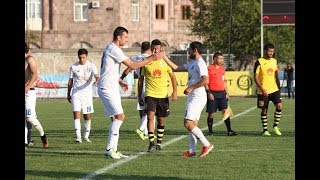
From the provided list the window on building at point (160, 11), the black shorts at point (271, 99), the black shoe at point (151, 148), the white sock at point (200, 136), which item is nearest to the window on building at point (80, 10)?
the window on building at point (160, 11)

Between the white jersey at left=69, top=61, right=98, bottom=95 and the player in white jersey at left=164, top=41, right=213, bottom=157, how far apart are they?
13.9 feet

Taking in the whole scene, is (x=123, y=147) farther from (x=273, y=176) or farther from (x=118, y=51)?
(x=273, y=176)

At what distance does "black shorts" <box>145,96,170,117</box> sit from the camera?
62.5 ft

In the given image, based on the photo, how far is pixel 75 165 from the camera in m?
15.5

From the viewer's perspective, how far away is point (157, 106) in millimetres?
19188

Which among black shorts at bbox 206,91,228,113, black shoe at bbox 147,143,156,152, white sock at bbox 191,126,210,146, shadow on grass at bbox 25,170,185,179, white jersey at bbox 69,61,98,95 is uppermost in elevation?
white jersey at bbox 69,61,98,95

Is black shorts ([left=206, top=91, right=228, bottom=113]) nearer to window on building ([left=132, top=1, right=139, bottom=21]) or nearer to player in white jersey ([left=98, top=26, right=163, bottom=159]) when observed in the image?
player in white jersey ([left=98, top=26, right=163, bottom=159])

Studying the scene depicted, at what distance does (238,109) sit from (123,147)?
18.7m

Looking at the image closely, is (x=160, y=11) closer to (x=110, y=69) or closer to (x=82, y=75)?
(x=82, y=75)

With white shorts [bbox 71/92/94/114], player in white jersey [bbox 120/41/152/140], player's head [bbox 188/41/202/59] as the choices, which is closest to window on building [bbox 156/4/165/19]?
player in white jersey [bbox 120/41/152/140]

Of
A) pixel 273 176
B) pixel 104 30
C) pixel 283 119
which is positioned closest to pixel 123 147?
pixel 273 176

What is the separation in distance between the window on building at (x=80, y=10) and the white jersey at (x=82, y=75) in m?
61.9
